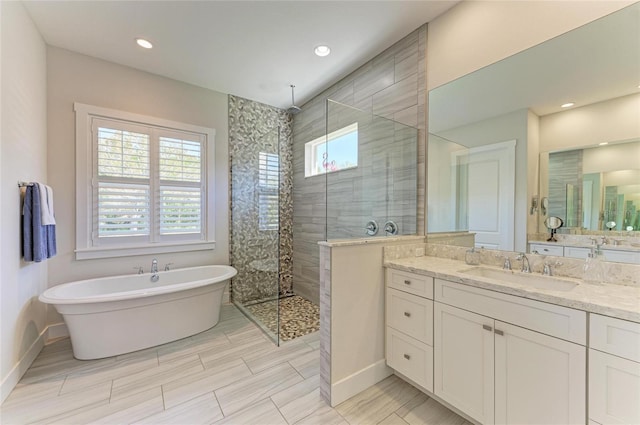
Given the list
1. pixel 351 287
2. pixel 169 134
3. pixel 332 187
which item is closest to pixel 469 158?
pixel 332 187

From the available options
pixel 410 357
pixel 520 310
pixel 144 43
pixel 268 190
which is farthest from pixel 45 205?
pixel 520 310

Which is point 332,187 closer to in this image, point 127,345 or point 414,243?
point 414,243

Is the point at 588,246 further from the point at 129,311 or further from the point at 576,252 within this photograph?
the point at 129,311

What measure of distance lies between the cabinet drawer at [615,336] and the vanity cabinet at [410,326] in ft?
2.43

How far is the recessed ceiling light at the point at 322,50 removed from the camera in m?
2.55

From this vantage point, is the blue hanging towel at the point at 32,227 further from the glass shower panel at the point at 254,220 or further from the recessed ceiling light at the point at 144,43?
the glass shower panel at the point at 254,220

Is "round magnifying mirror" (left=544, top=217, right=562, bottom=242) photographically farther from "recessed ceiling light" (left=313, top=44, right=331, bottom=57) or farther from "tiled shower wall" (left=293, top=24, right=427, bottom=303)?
"recessed ceiling light" (left=313, top=44, right=331, bottom=57)

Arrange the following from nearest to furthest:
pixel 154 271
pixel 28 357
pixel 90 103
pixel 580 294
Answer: pixel 580 294 < pixel 28 357 < pixel 90 103 < pixel 154 271

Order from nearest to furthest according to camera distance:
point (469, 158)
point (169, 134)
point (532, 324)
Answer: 1. point (532, 324)
2. point (469, 158)
3. point (169, 134)

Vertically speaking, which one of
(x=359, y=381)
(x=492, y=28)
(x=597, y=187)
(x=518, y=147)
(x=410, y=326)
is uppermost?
(x=492, y=28)

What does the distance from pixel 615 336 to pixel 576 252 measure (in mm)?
692

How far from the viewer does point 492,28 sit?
1.85m

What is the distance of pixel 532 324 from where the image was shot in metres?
1.23

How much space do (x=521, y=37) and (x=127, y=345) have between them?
4.05 m
